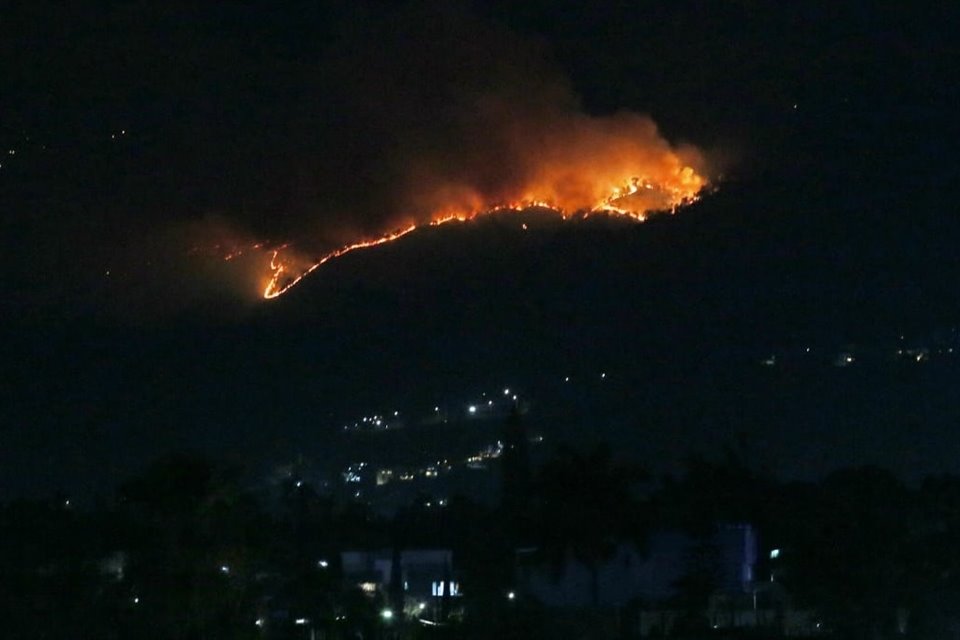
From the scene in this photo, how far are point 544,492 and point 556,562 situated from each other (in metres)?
2.18

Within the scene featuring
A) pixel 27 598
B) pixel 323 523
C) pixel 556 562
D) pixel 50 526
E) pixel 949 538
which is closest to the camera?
pixel 27 598

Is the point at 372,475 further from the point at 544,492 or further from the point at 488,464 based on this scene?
the point at 544,492

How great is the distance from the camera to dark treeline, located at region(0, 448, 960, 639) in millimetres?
29594

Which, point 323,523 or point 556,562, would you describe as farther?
point 323,523

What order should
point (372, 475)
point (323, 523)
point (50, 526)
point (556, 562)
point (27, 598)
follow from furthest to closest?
point (372, 475) < point (323, 523) < point (556, 562) < point (50, 526) < point (27, 598)

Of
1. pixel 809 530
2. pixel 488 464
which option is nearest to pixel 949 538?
pixel 809 530

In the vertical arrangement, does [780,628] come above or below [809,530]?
below

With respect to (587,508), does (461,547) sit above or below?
below

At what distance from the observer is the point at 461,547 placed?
5053cm

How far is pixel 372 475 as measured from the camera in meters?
84.9

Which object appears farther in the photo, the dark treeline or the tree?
the tree

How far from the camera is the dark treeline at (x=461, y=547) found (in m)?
29.6

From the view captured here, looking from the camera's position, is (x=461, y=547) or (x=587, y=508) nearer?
(x=587, y=508)

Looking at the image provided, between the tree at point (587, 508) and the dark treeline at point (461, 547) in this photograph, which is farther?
the tree at point (587, 508)
